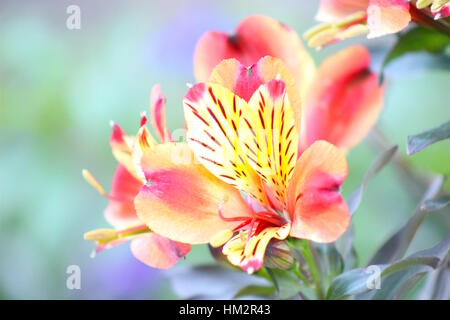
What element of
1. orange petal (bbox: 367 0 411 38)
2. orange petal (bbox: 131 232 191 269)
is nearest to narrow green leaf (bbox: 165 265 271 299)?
orange petal (bbox: 131 232 191 269)

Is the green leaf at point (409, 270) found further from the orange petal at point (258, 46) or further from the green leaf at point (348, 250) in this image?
the orange petal at point (258, 46)

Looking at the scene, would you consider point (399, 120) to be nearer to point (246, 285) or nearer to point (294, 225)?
point (246, 285)

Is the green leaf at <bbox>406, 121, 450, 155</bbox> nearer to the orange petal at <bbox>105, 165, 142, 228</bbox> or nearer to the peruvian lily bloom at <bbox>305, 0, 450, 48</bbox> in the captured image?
the peruvian lily bloom at <bbox>305, 0, 450, 48</bbox>

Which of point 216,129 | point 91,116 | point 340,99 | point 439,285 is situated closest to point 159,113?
point 216,129

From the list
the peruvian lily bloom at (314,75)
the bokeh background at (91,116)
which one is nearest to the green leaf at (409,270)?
the peruvian lily bloom at (314,75)
